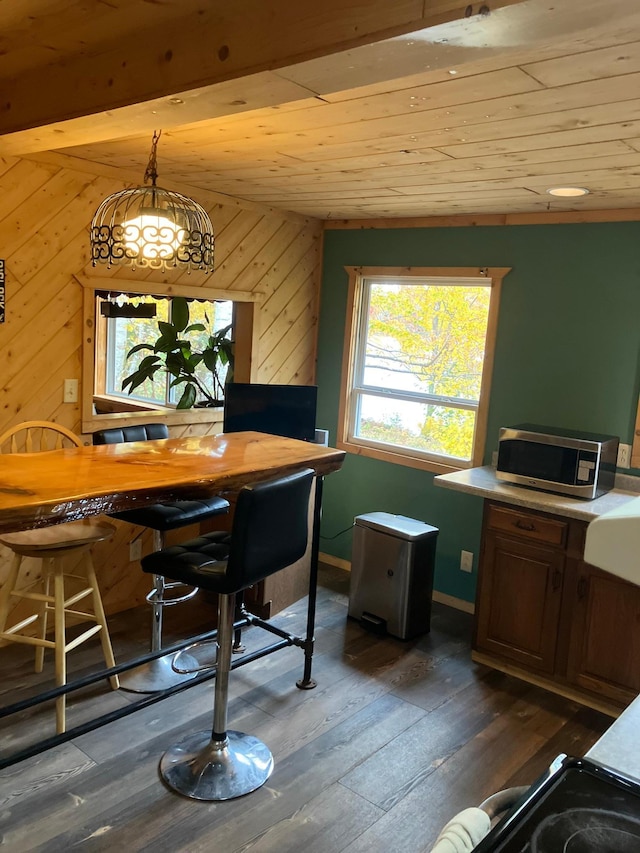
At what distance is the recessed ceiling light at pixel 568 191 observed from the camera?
3.18 metres

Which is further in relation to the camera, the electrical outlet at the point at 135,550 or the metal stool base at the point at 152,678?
the electrical outlet at the point at 135,550

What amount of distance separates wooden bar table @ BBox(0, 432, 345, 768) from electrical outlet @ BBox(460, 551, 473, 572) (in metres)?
1.67

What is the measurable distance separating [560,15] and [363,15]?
410 mm

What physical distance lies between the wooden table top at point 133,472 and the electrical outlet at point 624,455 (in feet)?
5.73

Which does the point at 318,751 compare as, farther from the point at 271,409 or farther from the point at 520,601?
the point at 271,409

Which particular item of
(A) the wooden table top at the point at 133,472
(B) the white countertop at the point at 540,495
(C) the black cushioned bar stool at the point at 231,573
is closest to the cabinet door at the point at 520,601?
(B) the white countertop at the point at 540,495

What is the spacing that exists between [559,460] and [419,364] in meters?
1.38

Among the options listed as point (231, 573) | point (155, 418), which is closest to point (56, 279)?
point (155, 418)

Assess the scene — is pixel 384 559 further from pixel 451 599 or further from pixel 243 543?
pixel 243 543

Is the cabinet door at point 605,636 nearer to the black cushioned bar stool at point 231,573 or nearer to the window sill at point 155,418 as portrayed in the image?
the black cushioned bar stool at point 231,573

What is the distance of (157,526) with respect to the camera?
10.3ft

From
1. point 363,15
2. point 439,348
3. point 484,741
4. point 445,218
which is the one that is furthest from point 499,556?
point 363,15

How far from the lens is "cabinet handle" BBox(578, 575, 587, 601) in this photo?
3203 millimetres

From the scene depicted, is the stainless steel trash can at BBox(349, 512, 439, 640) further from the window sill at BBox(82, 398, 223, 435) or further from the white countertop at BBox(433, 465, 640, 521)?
the window sill at BBox(82, 398, 223, 435)
